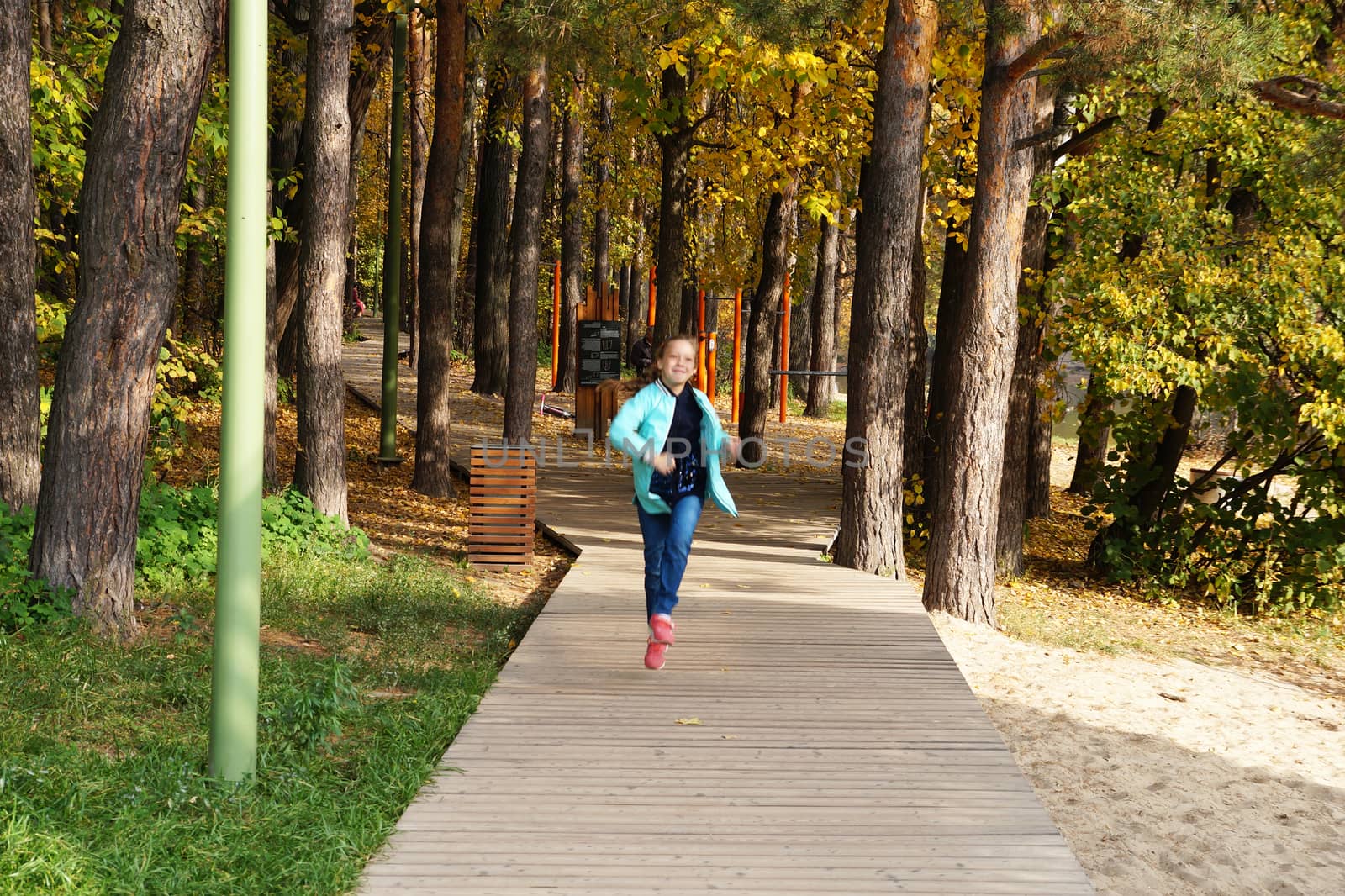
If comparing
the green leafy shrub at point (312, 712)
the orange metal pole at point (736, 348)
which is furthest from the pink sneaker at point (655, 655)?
the orange metal pole at point (736, 348)

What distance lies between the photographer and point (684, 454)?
22.3 ft

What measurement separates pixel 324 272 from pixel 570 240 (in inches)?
507

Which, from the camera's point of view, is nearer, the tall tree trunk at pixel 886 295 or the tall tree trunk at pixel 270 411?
the tall tree trunk at pixel 886 295

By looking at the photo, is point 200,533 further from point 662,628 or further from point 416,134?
point 416,134

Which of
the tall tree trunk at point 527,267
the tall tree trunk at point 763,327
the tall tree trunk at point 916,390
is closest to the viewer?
the tall tree trunk at point 527,267

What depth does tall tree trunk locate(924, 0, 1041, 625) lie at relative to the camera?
1005 cm

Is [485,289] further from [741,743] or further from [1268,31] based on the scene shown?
[741,743]

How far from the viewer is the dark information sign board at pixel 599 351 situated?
21.0 m

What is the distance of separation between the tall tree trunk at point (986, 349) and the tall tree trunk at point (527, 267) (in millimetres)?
4346

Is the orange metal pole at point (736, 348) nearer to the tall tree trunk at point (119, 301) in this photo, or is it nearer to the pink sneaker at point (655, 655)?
the pink sneaker at point (655, 655)

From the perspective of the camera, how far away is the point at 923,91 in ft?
34.4

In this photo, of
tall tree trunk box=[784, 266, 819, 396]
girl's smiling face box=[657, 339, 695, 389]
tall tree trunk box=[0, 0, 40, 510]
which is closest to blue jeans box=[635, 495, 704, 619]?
girl's smiling face box=[657, 339, 695, 389]

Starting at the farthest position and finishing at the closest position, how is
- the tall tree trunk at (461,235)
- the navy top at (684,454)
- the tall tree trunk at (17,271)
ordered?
the tall tree trunk at (461,235), the tall tree trunk at (17,271), the navy top at (684,454)

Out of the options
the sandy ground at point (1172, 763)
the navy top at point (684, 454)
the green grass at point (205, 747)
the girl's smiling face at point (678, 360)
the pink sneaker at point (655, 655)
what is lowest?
the sandy ground at point (1172, 763)
